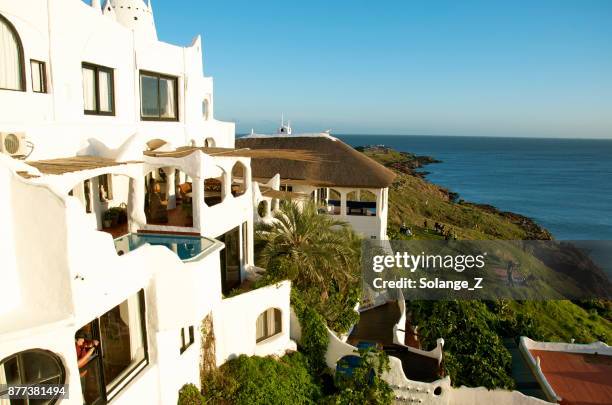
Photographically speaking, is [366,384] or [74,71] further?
[366,384]

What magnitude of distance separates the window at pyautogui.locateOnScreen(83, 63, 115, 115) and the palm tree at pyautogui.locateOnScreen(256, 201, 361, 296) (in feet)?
23.1

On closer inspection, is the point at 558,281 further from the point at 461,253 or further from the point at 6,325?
the point at 6,325

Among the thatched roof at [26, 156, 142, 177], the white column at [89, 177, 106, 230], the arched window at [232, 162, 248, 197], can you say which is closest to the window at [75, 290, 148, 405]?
the thatched roof at [26, 156, 142, 177]

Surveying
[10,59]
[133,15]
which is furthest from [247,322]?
[133,15]

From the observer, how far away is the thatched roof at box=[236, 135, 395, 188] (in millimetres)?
25094

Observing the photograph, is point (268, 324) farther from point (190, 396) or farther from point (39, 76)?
point (39, 76)

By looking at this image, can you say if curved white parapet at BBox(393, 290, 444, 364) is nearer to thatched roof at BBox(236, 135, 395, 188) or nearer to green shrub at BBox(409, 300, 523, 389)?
green shrub at BBox(409, 300, 523, 389)

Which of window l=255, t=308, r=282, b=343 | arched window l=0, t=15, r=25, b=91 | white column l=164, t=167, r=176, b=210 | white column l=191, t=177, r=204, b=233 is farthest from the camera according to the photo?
white column l=164, t=167, r=176, b=210

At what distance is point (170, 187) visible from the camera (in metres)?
16.0

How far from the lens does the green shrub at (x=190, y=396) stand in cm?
1082

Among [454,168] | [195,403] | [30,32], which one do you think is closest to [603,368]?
[195,403]

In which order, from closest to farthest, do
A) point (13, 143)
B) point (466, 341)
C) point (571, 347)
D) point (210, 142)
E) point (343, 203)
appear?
point (13, 143)
point (466, 341)
point (571, 347)
point (210, 142)
point (343, 203)

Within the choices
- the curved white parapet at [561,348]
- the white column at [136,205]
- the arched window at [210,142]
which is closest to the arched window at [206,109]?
the arched window at [210,142]

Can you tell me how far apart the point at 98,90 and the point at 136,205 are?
12.5 feet
